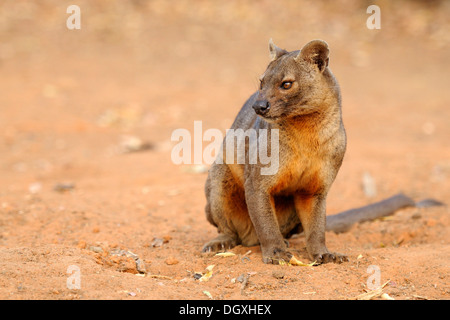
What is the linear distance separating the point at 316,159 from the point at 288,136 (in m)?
0.31

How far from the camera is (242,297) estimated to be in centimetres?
406

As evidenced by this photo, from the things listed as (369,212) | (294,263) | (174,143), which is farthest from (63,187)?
(294,263)

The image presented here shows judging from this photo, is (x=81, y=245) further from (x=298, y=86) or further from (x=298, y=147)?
(x=298, y=86)

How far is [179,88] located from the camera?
15.3m

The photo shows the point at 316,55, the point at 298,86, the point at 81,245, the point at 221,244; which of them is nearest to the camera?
the point at 298,86

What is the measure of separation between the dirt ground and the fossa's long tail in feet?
0.42

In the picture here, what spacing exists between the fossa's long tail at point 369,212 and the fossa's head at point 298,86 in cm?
201

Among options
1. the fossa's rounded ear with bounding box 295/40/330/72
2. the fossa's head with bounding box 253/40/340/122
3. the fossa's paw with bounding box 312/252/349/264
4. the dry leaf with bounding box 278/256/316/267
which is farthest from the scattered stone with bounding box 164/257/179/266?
the fossa's rounded ear with bounding box 295/40/330/72

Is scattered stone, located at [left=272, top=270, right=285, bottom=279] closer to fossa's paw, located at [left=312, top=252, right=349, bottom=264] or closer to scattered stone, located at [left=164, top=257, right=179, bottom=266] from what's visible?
fossa's paw, located at [left=312, top=252, right=349, bottom=264]

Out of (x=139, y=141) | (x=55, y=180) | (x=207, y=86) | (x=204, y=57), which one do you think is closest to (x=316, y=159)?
(x=55, y=180)

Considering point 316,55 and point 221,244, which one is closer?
point 316,55

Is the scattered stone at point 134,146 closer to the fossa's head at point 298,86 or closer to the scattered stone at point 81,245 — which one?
the scattered stone at point 81,245

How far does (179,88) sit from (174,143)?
4.00 metres
